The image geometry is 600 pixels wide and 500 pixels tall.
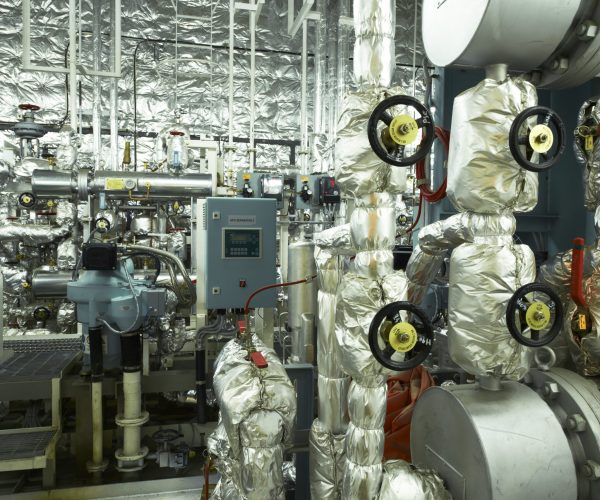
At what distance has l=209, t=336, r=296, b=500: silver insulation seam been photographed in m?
1.55

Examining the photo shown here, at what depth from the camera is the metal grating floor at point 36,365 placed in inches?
113

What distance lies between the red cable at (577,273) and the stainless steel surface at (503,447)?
12.3 inches

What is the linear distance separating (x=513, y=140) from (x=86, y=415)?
2.72 metres

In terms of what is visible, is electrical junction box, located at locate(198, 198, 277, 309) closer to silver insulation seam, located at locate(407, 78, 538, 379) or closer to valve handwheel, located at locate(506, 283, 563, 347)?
silver insulation seam, located at locate(407, 78, 538, 379)

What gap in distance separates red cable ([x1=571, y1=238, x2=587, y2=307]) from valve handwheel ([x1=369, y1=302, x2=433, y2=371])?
50cm

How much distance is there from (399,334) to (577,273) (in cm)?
60

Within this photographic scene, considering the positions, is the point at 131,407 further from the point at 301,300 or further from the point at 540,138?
the point at 540,138

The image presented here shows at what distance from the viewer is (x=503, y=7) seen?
1.29 m

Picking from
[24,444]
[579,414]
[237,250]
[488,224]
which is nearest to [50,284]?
[24,444]

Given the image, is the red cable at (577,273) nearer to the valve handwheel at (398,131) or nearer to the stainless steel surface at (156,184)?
the valve handwheel at (398,131)

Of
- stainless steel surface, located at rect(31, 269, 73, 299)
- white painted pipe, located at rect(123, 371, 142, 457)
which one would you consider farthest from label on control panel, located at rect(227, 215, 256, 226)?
stainless steel surface, located at rect(31, 269, 73, 299)

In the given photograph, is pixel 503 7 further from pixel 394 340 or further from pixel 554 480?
pixel 554 480

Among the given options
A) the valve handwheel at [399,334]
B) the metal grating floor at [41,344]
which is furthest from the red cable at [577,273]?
the metal grating floor at [41,344]

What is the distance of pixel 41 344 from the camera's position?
11.8ft
